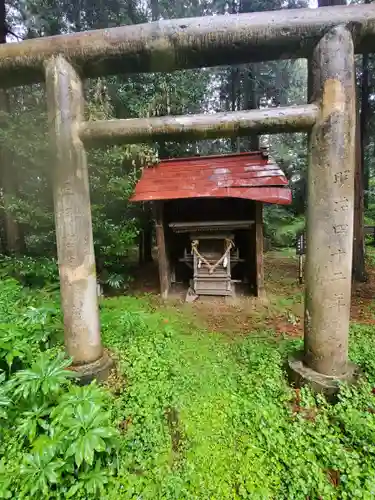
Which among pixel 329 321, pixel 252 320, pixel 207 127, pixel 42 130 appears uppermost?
pixel 42 130

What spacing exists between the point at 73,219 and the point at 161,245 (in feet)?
13.1

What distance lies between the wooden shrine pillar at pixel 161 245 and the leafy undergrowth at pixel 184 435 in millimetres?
3427

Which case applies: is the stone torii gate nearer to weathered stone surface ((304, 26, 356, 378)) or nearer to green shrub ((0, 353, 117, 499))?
weathered stone surface ((304, 26, 356, 378))

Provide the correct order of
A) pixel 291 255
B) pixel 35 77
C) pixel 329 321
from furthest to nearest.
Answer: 1. pixel 291 255
2. pixel 35 77
3. pixel 329 321

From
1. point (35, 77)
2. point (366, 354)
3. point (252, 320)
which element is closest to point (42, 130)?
point (35, 77)

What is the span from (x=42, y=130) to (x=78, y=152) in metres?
3.58

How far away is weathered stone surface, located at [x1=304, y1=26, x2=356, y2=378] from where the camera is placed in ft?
8.05

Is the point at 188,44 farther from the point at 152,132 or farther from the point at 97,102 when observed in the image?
the point at 97,102

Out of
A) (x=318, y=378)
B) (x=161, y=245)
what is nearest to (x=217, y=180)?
(x=161, y=245)

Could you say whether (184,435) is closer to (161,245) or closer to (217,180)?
(161,245)

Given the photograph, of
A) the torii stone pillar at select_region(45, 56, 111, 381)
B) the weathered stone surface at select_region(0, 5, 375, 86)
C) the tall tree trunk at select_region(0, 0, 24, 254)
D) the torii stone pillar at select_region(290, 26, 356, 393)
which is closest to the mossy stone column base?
the torii stone pillar at select_region(290, 26, 356, 393)

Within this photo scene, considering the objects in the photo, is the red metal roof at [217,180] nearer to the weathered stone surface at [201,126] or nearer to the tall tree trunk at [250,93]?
the weathered stone surface at [201,126]

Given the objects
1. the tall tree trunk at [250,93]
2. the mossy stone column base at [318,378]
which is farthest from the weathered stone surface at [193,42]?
the tall tree trunk at [250,93]

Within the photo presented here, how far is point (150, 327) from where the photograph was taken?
177 inches
